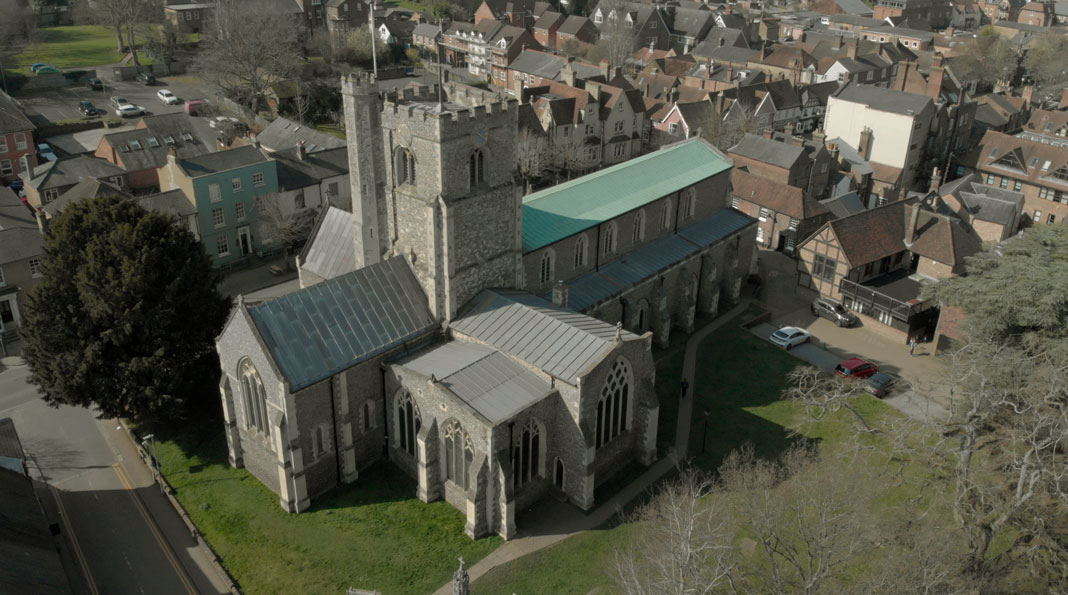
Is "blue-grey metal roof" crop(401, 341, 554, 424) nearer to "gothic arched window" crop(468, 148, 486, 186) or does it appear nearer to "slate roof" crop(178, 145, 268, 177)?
"gothic arched window" crop(468, 148, 486, 186)

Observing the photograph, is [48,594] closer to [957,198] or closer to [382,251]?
[382,251]

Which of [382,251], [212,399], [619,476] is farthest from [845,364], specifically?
[212,399]

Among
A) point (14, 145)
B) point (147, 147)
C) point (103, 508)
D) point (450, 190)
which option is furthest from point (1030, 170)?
point (14, 145)

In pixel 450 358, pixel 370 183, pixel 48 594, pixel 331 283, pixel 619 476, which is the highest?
pixel 370 183

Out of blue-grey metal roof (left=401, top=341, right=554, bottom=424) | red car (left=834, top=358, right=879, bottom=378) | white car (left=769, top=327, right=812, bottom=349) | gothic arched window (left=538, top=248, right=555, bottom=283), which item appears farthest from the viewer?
white car (left=769, top=327, right=812, bottom=349)

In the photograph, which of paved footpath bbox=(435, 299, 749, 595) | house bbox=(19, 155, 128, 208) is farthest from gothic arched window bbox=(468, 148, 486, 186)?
house bbox=(19, 155, 128, 208)

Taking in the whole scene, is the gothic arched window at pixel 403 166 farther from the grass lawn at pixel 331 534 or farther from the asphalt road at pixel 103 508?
the asphalt road at pixel 103 508
